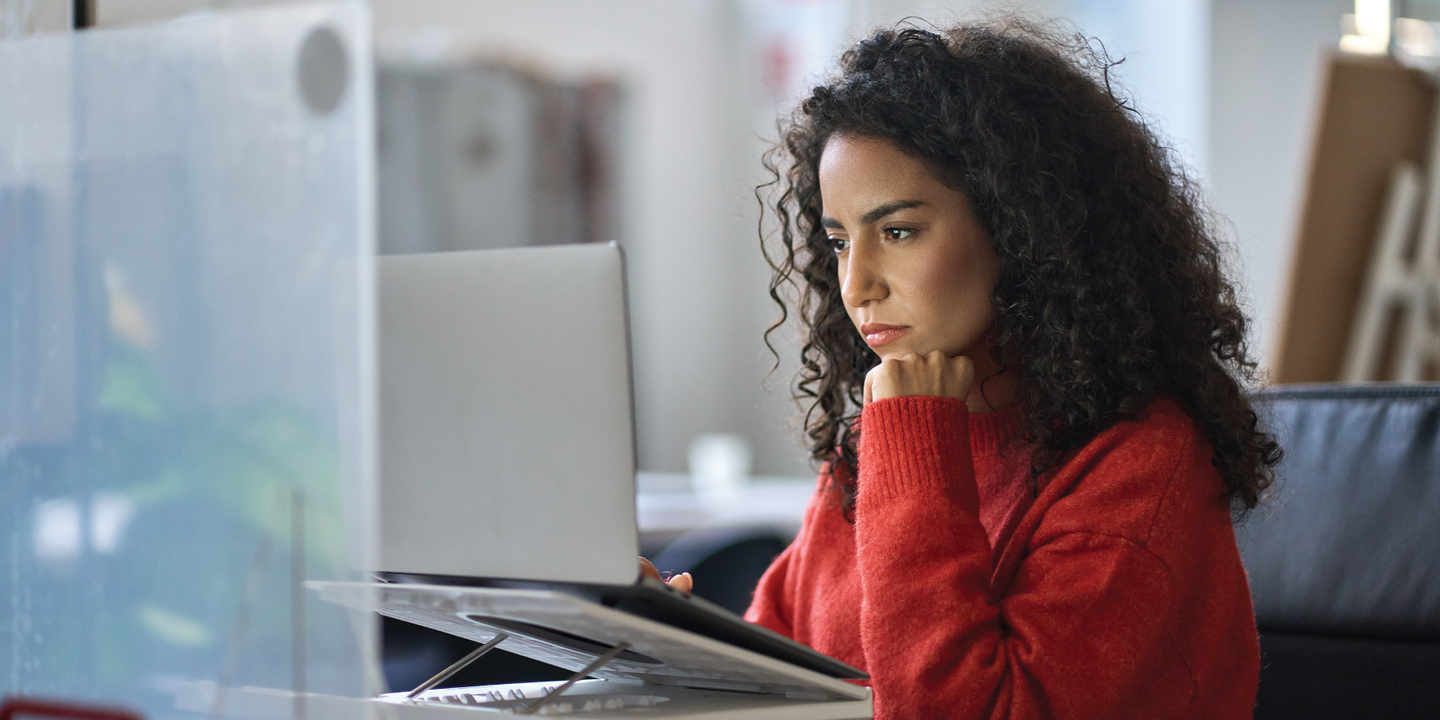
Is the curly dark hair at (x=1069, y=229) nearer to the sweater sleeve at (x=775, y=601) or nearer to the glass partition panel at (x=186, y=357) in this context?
the sweater sleeve at (x=775, y=601)

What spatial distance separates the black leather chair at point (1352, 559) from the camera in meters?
1.09

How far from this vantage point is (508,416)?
28.5 inches

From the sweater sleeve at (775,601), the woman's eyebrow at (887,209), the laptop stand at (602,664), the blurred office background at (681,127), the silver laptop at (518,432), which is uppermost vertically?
the blurred office background at (681,127)

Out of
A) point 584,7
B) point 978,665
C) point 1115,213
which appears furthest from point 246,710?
point 584,7

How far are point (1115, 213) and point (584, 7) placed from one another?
146 inches

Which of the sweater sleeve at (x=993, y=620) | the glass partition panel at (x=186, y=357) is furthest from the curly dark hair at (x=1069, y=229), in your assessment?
the glass partition panel at (x=186, y=357)

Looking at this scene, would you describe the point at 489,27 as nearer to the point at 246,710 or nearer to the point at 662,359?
the point at 662,359

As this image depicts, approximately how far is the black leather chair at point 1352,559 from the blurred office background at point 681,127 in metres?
1.60

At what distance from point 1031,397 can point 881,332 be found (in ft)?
0.48

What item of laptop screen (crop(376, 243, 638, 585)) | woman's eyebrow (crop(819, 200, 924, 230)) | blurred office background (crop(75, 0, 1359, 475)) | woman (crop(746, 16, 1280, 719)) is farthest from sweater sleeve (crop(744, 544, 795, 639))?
blurred office background (crop(75, 0, 1359, 475))

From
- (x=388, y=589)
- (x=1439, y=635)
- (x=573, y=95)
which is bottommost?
(x=1439, y=635)

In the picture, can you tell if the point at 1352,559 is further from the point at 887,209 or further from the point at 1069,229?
the point at 887,209

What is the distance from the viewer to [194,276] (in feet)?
2.21

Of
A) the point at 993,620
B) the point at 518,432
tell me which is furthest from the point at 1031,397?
the point at 518,432
